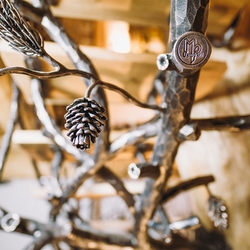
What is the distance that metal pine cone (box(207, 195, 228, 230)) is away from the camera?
56cm

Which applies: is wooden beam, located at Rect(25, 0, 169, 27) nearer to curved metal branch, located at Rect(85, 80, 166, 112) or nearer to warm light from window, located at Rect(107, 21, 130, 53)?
curved metal branch, located at Rect(85, 80, 166, 112)

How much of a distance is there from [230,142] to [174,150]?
34 cm

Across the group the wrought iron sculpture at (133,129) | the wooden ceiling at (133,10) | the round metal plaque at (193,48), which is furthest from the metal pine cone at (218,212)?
the wooden ceiling at (133,10)

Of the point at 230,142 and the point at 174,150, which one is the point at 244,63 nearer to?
the point at 230,142

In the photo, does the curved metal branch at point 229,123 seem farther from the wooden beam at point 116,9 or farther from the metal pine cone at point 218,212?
the wooden beam at point 116,9

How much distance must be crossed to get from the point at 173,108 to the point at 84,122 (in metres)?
0.20

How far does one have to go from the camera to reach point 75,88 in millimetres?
735

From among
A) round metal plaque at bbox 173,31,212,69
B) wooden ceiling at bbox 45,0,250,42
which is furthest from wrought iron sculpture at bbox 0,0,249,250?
wooden ceiling at bbox 45,0,250,42

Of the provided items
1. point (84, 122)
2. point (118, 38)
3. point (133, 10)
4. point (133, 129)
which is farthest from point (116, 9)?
point (118, 38)

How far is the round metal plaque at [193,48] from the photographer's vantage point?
33 cm

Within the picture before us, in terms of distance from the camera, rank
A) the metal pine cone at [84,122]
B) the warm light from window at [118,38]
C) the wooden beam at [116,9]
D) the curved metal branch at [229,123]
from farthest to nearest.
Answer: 1. the warm light from window at [118,38]
2. the wooden beam at [116,9]
3. the curved metal branch at [229,123]
4. the metal pine cone at [84,122]

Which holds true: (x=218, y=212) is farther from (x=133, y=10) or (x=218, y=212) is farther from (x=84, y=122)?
(x=133, y=10)

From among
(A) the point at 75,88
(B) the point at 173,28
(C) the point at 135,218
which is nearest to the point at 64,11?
(A) the point at 75,88

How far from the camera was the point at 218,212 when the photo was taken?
57cm
